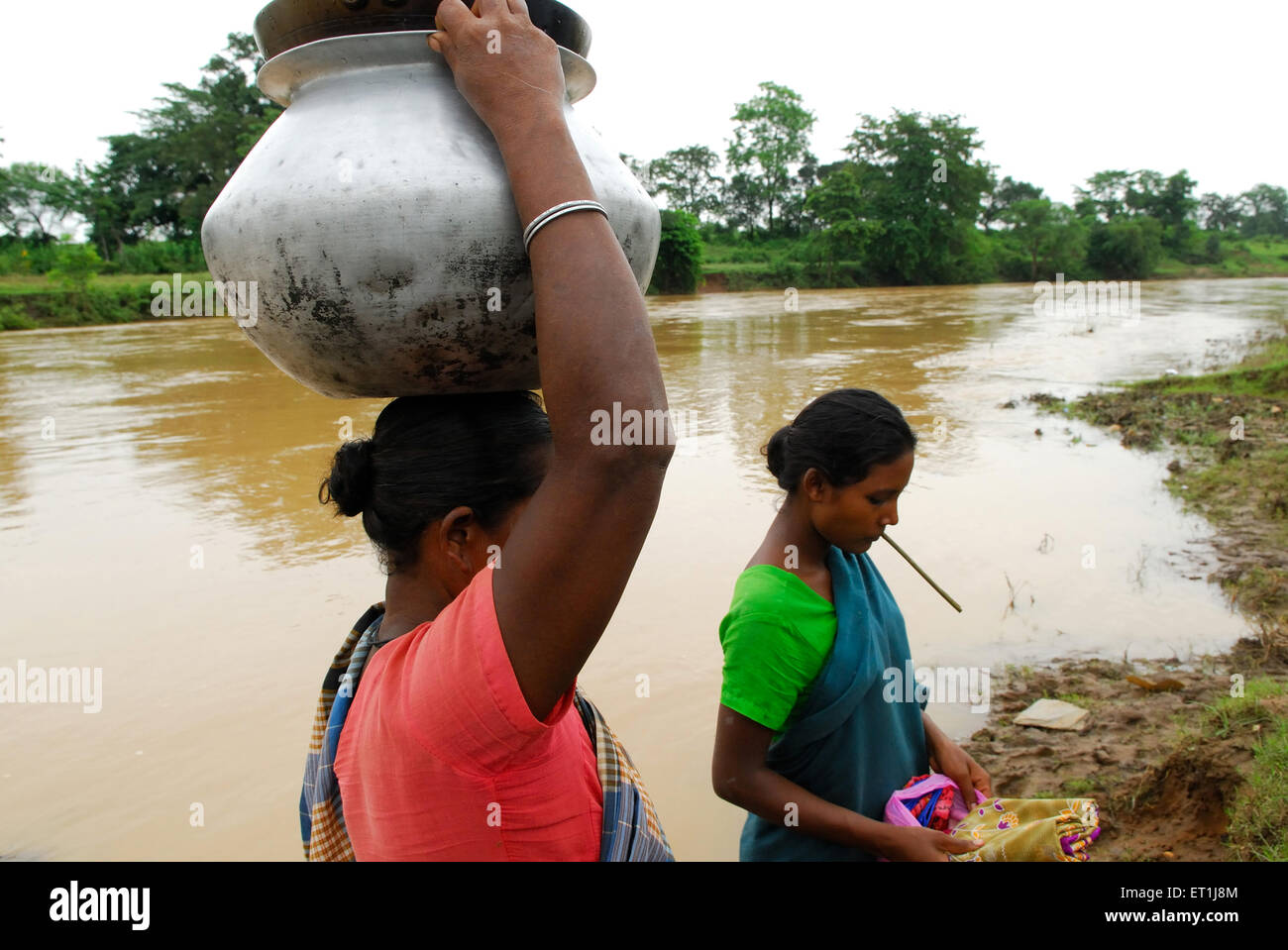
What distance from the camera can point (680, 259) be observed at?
36.8 m

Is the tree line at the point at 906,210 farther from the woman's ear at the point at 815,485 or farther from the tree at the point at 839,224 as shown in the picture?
the woman's ear at the point at 815,485

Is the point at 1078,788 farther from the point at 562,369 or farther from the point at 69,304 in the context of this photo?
the point at 69,304

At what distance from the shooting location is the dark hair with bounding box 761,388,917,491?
1.87 meters

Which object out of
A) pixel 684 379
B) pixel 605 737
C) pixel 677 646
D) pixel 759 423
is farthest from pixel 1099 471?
pixel 605 737

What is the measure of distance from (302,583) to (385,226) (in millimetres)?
5513

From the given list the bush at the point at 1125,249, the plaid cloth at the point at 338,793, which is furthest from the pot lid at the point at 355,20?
the bush at the point at 1125,249

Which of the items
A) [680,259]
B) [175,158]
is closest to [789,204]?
[680,259]

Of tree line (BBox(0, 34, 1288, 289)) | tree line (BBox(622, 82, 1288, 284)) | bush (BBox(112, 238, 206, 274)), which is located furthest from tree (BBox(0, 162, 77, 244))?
tree line (BBox(622, 82, 1288, 284))

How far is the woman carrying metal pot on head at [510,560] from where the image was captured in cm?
87

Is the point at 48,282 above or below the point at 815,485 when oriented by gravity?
above

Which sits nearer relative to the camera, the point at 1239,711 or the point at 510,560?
the point at 510,560

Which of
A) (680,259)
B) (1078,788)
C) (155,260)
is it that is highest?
(155,260)

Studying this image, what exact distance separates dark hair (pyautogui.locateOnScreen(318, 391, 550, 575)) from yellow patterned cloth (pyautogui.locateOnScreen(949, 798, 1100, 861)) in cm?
113

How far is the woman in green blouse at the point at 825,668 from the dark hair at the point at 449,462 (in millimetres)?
735
